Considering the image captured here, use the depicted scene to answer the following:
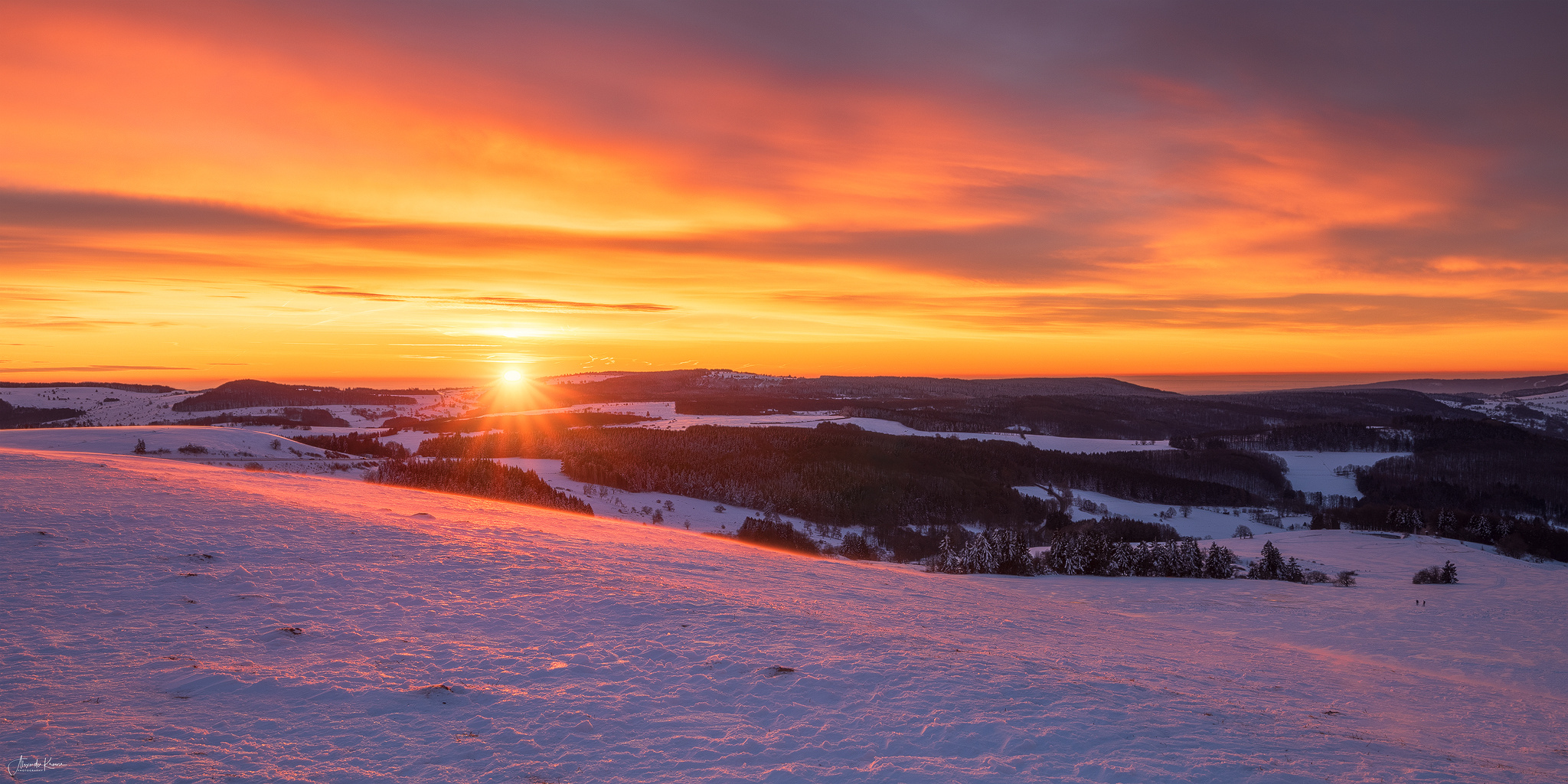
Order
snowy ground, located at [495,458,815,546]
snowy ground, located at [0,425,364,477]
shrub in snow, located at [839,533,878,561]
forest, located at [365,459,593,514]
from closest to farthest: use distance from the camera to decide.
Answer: snowy ground, located at [0,425,364,477] < forest, located at [365,459,593,514] < shrub in snow, located at [839,533,878,561] < snowy ground, located at [495,458,815,546]

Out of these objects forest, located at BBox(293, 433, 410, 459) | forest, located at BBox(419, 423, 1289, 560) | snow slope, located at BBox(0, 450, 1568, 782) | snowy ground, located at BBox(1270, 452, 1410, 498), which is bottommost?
snowy ground, located at BBox(1270, 452, 1410, 498)

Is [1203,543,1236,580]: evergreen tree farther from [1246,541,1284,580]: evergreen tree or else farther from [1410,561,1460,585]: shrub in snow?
[1410,561,1460,585]: shrub in snow

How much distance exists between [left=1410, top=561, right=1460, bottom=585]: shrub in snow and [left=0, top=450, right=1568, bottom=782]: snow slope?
12.0 meters

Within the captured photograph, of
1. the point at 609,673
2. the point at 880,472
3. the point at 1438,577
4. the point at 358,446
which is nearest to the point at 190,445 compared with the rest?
the point at 358,446

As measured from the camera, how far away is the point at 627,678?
800cm

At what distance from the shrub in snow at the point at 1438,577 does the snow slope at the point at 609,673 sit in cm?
1203

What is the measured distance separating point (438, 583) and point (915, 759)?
324 inches

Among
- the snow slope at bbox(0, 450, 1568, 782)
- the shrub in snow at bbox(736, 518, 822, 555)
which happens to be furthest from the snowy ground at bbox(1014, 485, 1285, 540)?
the snow slope at bbox(0, 450, 1568, 782)

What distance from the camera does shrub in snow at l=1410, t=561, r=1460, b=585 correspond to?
26.7 metres

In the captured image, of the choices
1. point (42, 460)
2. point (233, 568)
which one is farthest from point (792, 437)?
point (233, 568)

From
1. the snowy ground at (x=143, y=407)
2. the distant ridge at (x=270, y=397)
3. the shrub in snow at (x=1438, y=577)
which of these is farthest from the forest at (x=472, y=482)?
the distant ridge at (x=270, y=397)

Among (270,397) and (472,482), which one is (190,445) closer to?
(472,482)

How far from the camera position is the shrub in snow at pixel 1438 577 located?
26.7 m

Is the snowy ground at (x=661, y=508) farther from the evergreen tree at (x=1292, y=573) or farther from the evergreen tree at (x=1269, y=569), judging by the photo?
the evergreen tree at (x=1292, y=573)
